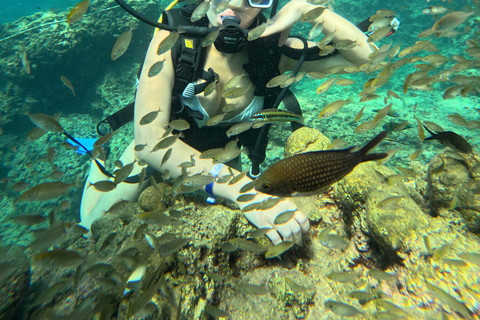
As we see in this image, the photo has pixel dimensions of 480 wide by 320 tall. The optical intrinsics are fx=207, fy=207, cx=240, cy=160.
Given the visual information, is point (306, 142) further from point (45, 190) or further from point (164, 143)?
point (45, 190)

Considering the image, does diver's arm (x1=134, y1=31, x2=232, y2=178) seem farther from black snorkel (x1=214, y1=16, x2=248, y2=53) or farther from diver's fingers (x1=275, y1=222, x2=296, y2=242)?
diver's fingers (x1=275, y1=222, x2=296, y2=242)

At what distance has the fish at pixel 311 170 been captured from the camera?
102 cm

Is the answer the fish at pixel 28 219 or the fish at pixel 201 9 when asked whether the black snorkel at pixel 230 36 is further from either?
the fish at pixel 28 219

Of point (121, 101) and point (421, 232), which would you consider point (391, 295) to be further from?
point (121, 101)

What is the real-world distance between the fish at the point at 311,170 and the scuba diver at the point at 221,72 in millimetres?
835

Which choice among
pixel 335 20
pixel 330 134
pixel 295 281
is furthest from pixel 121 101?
pixel 295 281

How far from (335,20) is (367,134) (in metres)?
4.50

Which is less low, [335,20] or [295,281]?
[335,20]

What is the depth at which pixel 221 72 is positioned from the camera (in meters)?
2.81

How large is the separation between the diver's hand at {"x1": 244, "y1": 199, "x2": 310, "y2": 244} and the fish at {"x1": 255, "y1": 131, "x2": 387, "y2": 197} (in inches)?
32.1

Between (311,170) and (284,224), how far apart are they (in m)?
0.91

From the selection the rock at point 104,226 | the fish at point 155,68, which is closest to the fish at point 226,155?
the fish at point 155,68

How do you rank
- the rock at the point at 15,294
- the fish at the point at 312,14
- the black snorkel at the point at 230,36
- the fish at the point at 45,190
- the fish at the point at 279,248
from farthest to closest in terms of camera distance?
the fish at the point at 312,14, the black snorkel at the point at 230,36, the fish at the point at 45,190, the fish at the point at 279,248, the rock at the point at 15,294

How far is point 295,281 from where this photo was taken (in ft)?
6.22
